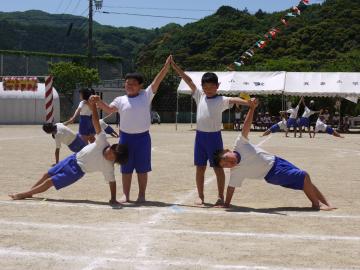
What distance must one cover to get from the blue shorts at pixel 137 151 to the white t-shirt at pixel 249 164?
4.24 ft

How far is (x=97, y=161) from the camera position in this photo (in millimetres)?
8250

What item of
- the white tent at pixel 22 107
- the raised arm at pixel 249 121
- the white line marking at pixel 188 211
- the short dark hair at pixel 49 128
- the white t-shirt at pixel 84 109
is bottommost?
the white tent at pixel 22 107

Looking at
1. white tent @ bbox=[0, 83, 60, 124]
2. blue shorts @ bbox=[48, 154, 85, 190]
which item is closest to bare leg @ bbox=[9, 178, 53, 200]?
blue shorts @ bbox=[48, 154, 85, 190]

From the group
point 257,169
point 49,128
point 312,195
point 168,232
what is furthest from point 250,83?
point 168,232

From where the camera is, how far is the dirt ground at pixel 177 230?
5.28 meters

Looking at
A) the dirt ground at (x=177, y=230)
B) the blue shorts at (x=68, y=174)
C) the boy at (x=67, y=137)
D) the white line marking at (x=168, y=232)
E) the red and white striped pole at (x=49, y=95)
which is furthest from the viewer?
the red and white striped pole at (x=49, y=95)

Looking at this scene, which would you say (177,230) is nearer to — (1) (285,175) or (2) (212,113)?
(1) (285,175)

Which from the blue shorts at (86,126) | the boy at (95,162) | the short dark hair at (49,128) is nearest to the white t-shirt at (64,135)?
the short dark hair at (49,128)

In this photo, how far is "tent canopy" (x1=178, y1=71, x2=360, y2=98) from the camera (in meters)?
33.8

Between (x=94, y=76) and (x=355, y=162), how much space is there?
1771 inches

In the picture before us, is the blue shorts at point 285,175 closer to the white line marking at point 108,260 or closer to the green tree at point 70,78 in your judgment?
the white line marking at point 108,260

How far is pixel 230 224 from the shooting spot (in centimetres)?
696

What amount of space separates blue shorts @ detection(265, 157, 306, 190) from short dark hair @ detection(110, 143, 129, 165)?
1.94 m

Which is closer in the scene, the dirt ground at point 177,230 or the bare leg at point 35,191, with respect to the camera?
the dirt ground at point 177,230
